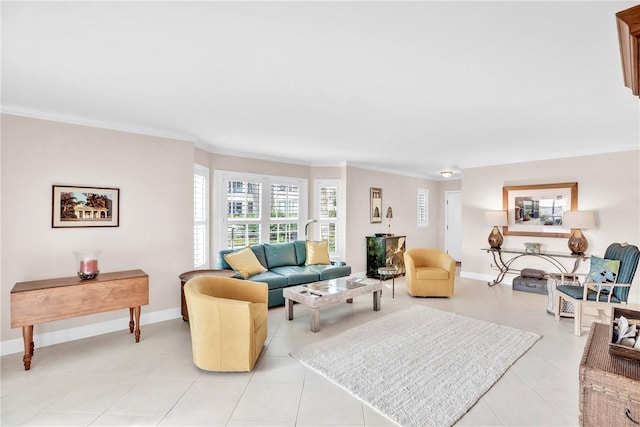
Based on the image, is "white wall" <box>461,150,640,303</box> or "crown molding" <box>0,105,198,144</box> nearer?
"crown molding" <box>0,105,198,144</box>

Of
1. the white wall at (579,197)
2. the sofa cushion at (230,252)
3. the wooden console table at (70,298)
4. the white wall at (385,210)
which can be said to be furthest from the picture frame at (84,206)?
the white wall at (579,197)

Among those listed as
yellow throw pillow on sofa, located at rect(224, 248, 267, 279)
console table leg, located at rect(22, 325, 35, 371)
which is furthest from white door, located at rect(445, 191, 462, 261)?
console table leg, located at rect(22, 325, 35, 371)

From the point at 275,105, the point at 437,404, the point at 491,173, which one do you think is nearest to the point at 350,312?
the point at 437,404

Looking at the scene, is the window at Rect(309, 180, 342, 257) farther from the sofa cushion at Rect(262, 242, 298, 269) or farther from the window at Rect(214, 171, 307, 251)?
the sofa cushion at Rect(262, 242, 298, 269)

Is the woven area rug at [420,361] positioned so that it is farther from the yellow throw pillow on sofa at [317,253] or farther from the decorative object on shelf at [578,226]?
the decorative object on shelf at [578,226]

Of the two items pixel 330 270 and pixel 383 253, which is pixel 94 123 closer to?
pixel 330 270

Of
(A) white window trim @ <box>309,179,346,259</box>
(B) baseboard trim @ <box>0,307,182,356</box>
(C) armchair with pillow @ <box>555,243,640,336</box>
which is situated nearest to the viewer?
(B) baseboard trim @ <box>0,307,182,356</box>

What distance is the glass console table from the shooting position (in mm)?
5074

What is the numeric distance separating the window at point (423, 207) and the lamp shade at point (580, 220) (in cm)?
340

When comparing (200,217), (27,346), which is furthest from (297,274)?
(27,346)

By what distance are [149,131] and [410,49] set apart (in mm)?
3259

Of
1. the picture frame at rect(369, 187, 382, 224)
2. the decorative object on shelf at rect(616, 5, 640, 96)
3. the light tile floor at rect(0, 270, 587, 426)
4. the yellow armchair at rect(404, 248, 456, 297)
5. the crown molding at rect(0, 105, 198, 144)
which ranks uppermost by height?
the crown molding at rect(0, 105, 198, 144)

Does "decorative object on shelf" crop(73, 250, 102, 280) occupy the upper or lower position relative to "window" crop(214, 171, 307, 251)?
lower

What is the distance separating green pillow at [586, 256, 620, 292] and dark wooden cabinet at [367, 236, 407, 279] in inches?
127
